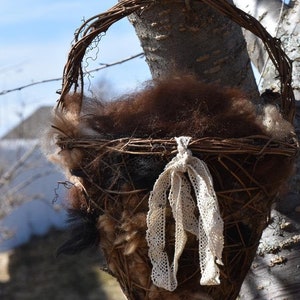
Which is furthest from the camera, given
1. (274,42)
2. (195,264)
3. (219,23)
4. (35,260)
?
(35,260)

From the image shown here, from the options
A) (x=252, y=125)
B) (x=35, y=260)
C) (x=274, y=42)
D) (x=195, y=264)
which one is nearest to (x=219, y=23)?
(x=274, y=42)

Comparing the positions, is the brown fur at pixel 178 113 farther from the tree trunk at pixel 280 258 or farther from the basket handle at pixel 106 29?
the tree trunk at pixel 280 258

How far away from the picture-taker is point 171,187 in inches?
37.3

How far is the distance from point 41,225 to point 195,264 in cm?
711

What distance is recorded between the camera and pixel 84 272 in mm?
6996

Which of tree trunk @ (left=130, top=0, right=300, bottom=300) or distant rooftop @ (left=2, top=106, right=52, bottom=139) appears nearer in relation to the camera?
tree trunk @ (left=130, top=0, right=300, bottom=300)

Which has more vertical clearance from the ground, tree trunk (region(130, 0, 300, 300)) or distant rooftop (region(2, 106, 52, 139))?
tree trunk (region(130, 0, 300, 300))

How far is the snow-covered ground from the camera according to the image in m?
6.80

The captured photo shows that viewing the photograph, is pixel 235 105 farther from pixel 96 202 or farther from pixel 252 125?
pixel 96 202

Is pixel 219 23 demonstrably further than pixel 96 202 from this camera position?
Yes

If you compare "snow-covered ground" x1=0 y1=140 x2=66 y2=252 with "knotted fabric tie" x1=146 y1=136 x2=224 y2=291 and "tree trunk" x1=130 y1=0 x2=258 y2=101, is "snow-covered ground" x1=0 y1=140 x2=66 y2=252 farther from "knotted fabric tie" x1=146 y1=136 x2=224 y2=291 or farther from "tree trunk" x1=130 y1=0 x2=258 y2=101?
"knotted fabric tie" x1=146 y1=136 x2=224 y2=291

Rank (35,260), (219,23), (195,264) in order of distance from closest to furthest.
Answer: (195,264), (219,23), (35,260)

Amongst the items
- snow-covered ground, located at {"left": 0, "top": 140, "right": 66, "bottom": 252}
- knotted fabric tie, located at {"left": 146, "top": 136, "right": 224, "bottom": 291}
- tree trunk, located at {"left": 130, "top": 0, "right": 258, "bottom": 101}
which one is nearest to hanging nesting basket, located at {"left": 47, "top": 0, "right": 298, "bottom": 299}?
knotted fabric tie, located at {"left": 146, "top": 136, "right": 224, "bottom": 291}

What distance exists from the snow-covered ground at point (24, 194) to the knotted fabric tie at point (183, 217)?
5.18m
